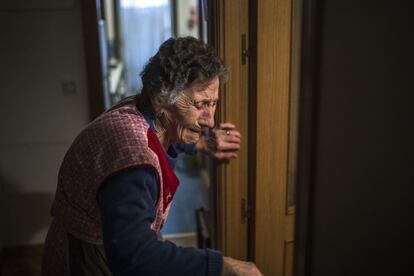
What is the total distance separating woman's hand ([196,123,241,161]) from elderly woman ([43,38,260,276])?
0.23m

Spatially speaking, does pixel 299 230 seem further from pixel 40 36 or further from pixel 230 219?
→ pixel 40 36

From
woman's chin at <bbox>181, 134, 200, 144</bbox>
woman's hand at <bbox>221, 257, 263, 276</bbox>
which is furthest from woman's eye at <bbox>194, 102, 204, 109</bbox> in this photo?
Answer: woman's hand at <bbox>221, 257, 263, 276</bbox>

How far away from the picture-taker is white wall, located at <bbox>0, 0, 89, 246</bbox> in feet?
7.32

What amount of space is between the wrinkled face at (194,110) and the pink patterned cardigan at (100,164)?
126mm

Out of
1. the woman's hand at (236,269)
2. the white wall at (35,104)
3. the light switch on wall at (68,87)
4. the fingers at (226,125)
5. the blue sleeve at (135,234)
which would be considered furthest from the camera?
the light switch on wall at (68,87)

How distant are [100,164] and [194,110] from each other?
0.33m

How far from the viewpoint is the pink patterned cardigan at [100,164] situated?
961mm

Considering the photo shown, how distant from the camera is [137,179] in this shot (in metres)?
0.93

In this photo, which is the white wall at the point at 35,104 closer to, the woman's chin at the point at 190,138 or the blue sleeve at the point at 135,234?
the woman's chin at the point at 190,138

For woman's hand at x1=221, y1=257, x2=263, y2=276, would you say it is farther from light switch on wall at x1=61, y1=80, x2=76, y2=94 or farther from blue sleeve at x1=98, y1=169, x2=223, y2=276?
light switch on wall at x1=61, y1=80, x2=76, y2=94

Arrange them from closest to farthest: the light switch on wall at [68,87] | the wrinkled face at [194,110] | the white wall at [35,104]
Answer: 1. the wrinkled face at [194,110]
2. the white wall at [35,104]
3. the light switch on wall at [68,87]

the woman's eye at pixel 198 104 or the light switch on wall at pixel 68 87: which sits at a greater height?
the woman's eye at pixel 198 104

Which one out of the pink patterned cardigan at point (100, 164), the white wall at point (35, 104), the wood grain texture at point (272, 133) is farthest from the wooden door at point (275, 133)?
the white wall at point (35, 104)

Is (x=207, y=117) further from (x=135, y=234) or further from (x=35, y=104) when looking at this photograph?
(x=35, y=104)
